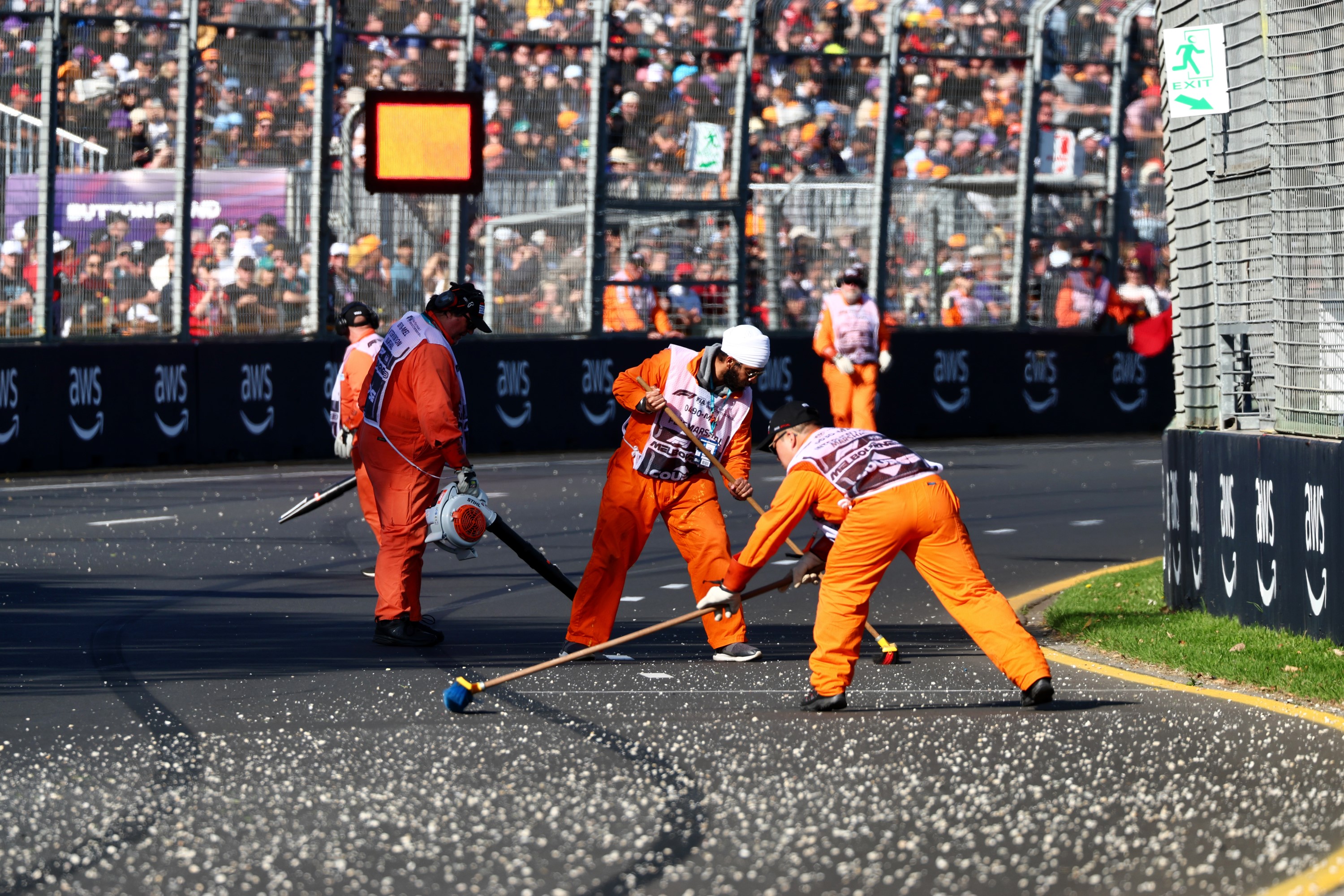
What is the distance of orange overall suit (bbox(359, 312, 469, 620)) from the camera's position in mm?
9477

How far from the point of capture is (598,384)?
21.1 metres

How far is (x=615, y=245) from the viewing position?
69.9ft

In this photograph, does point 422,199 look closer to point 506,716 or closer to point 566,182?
point 566,182

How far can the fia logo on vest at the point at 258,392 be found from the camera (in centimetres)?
1911

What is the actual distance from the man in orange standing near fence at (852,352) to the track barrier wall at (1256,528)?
746 centimetres

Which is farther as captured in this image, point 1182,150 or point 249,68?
point 249,68

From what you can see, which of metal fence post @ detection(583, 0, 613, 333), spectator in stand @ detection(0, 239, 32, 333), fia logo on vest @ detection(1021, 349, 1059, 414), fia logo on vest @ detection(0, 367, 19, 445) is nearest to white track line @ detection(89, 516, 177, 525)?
fia logo on vest @ detection(0, 367, 19, 445)

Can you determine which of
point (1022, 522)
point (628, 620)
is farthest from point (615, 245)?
point (628, 620)

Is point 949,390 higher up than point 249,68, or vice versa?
point 249,68

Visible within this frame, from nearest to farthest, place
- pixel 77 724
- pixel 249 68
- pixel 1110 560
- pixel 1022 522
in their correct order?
1. pixel 77 724
2. pixel 1110 560
3. pixel 1022 522
4. pixel 249 68

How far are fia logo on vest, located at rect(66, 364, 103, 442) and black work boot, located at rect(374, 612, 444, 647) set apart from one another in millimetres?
9515

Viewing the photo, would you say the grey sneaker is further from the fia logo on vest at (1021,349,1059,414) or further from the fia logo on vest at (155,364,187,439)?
the fia logo on vest at (1021,349,1059,414)

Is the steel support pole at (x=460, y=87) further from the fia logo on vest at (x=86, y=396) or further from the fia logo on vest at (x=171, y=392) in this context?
the fia logo on vest at (x=86, y=396)

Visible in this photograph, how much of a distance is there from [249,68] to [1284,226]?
483 inches
